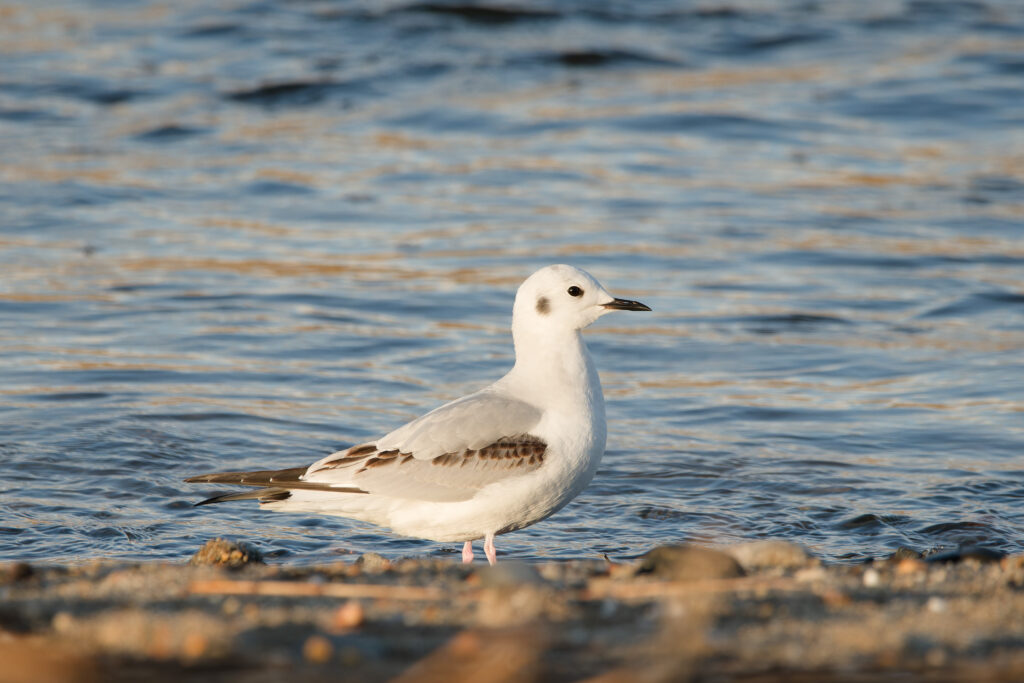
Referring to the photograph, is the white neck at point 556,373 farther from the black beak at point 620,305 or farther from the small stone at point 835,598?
the small stone at point 835,598

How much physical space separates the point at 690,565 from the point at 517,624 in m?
1.13

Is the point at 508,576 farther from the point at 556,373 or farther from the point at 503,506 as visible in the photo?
the point at 556,373

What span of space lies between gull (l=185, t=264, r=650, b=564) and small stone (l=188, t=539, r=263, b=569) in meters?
0.20

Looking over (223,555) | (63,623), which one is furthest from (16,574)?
(223,555)

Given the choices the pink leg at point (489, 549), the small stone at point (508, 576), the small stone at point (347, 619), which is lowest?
the pink leg at point (489, 549)

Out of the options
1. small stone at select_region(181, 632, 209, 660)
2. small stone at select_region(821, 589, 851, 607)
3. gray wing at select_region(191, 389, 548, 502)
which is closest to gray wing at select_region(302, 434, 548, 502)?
gray wing at select_region(191, 389, 548, 502)

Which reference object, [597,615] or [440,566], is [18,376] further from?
[597,615]

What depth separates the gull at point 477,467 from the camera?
6105 mm

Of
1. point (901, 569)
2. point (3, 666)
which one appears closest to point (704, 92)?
point (901, 569)

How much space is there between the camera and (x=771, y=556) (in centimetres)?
545

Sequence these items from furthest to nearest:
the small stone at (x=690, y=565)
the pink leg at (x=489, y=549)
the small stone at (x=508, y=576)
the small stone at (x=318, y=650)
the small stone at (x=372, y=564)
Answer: the pink leg at (x=489, y=549) → the small stone at (x=372, y=564) → the small stone at (x=690, y=565) → the small stone at (x=508, y=576) → the small stone at (x=318, y=650)

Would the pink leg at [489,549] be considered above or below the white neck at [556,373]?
below

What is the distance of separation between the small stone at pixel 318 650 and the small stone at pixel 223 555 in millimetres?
2113

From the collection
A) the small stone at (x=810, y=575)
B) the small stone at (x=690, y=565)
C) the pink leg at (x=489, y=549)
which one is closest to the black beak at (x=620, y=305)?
the pink leg at (x=489, y=549)
